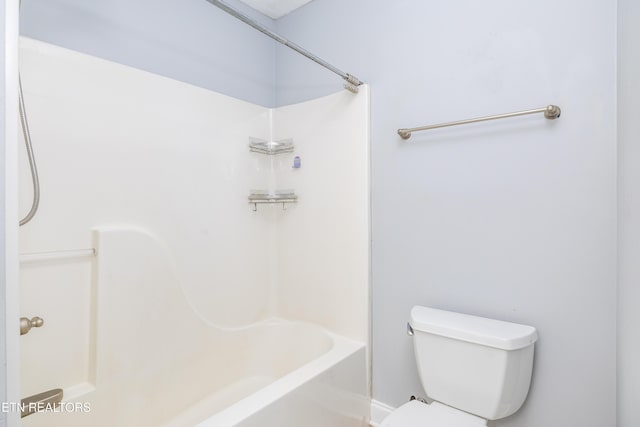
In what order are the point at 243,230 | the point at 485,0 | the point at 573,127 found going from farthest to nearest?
the point at 243,230 → the point at 485,0 → the point at 573,127

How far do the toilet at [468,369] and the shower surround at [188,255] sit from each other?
1.42 feet

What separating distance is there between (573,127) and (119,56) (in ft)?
6.47

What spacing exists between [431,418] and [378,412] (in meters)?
0.57

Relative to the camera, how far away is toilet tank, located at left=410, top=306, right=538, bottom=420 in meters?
1.30

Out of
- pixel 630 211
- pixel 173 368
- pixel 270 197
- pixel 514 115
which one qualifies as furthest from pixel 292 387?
pixel 514 115

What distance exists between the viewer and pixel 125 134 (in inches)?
61.4

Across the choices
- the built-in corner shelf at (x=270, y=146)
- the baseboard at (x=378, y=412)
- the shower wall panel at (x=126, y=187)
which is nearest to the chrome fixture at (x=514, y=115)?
the built-in corner shelf at (x=270, y=146)

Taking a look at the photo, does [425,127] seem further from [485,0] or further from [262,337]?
[262,337]

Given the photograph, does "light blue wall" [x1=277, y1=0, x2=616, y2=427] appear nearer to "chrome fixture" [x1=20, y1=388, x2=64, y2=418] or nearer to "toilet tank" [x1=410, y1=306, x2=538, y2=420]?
"toilet tank" [x1=410, y1=306, x2=538, y2=420]

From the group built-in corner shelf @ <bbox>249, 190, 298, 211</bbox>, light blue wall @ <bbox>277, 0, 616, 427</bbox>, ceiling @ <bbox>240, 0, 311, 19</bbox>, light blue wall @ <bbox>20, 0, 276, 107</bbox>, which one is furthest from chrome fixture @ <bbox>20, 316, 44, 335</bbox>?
ceiling @ <bbox>240, 0, 311, 19</bbox>

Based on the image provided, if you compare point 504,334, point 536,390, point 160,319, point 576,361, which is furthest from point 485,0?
point 160,319

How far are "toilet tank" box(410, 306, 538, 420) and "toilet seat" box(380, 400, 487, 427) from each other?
0.03m

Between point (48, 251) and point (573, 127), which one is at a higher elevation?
point (573, 127)

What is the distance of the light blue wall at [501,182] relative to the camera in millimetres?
1273
